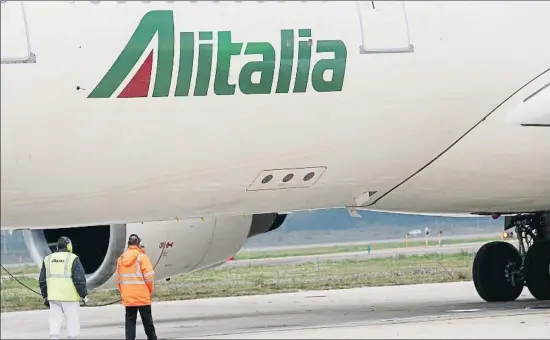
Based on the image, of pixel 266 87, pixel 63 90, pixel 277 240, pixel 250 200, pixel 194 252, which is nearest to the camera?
pixel 63 90

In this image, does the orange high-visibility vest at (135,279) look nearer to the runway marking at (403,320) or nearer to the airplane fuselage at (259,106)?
the airplane fuselage at (259,106)

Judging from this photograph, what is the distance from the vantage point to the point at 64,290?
38.8 feet

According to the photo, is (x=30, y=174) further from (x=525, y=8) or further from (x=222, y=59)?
(x=525, y=8)

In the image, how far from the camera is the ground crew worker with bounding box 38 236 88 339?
38.7 feet

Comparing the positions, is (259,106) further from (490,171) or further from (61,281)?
(490,171)

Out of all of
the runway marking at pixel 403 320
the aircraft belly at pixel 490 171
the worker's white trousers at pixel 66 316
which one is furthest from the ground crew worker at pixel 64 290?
the aircraft belly at pixel 490 171

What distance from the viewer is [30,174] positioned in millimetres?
10766

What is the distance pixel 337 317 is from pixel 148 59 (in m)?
5.49

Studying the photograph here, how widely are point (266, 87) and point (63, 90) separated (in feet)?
6.23

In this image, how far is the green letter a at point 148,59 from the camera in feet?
35.2

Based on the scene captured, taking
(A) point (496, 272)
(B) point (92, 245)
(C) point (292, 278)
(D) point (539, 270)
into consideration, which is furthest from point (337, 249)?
(B) point (92, 245)

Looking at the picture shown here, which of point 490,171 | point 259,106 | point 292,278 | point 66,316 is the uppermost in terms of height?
point 259,106

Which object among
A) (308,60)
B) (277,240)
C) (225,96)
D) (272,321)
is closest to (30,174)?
(225,96)

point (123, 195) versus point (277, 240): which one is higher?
point (123, 195)
